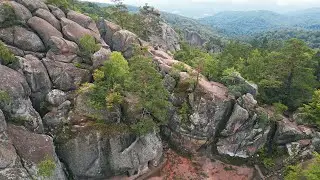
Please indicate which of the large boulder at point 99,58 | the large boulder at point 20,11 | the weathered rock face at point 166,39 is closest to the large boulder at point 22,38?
the large boulder at point 20,11

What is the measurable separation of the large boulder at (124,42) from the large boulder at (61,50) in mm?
9795

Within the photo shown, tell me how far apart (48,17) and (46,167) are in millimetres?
26383

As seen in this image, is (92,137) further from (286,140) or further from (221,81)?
(286,140)

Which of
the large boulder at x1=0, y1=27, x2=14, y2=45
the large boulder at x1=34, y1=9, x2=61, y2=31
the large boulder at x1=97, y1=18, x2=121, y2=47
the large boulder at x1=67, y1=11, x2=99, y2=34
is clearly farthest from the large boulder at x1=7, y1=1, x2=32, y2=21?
the large boulder at x1=97, y1=18, x2=121, y2=47

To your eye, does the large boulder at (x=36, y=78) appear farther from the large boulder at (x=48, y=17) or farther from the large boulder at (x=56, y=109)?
the large boulder at (x=48, y=17)

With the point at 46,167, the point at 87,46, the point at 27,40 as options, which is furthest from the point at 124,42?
the point at 46,167

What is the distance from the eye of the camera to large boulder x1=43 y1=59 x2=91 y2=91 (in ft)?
140

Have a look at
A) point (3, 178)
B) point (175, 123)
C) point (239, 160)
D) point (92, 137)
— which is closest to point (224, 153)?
point (239, 160)

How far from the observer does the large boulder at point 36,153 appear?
106 ft

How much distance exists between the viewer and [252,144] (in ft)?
152

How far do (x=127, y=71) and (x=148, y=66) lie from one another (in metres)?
3.75

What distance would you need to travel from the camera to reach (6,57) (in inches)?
1492

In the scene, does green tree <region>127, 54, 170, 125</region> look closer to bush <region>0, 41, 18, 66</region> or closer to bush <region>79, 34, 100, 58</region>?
bush <region>79, 34, 100, 58</region>

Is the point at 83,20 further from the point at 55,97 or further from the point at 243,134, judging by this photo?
the point at 243,134
